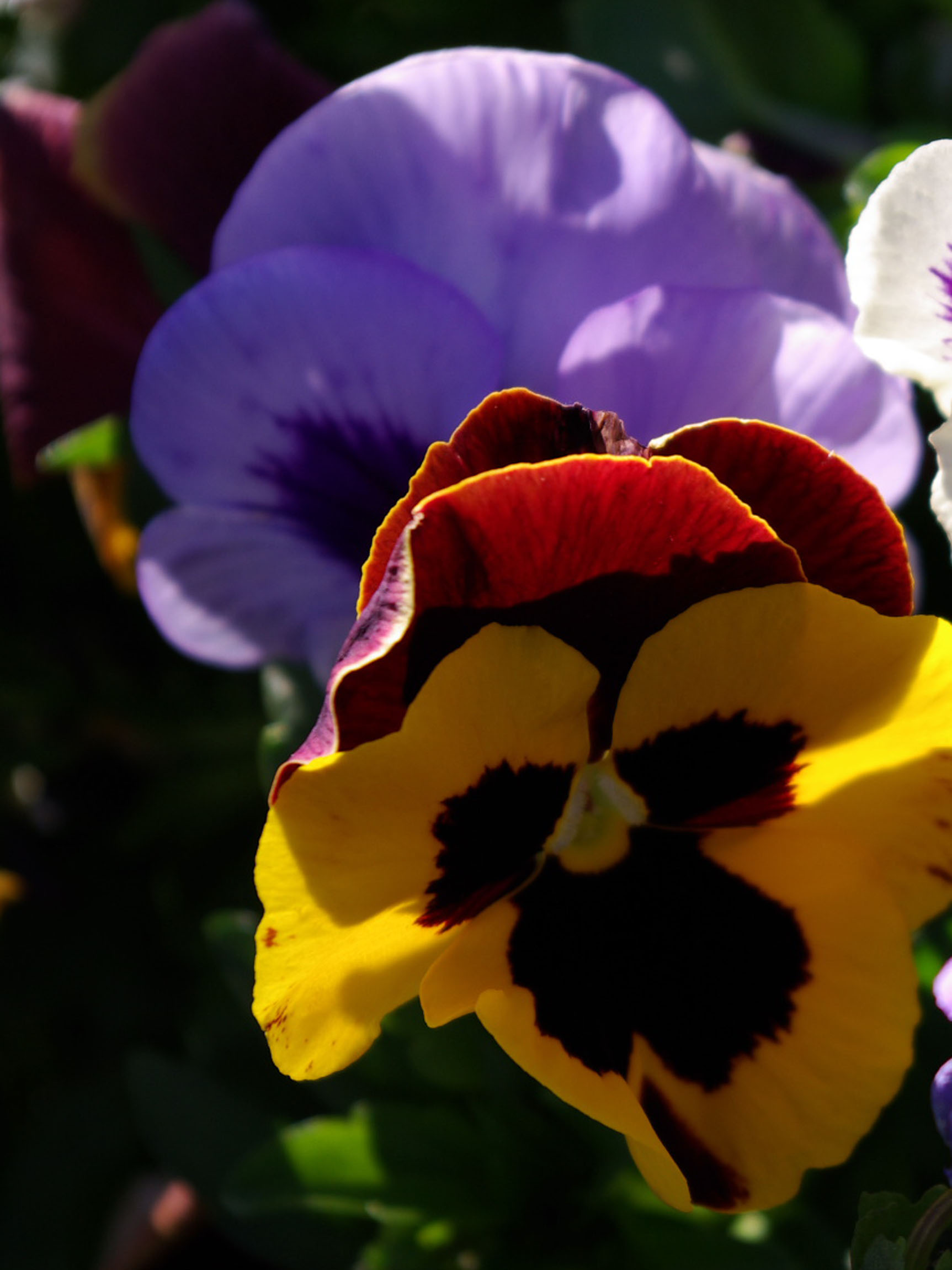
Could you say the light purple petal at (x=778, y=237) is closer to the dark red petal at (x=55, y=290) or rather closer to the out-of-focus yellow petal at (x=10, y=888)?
the dark red petal at (x=55, y=290)

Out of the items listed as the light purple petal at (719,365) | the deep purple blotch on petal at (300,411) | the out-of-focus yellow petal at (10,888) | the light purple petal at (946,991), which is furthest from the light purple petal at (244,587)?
the out-of-focus yellow petal at (10,888)

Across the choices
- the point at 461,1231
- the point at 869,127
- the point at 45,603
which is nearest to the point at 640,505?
the point at 461,1231

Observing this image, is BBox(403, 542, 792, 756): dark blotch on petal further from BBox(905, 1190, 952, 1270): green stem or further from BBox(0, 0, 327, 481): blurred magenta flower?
BBox(0, 0, 327, 481): blurred magenta flower

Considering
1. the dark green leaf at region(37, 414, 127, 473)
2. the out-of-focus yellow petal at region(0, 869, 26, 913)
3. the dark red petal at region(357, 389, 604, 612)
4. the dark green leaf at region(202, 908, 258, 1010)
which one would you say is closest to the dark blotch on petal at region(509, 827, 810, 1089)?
the dark red petal at region(357, 389, 604, 612)

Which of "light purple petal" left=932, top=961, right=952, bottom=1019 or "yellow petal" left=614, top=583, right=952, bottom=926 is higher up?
"yellow petal" left=614, top=583, right=952, bottom=926

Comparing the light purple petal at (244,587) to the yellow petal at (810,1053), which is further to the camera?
the light purple petal at (244,587)

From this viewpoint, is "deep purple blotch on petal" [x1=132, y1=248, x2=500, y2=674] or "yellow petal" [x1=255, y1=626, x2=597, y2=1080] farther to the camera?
"deep purple blotch on petal" [x1=132, y1=248, x2=500, y2=674]
